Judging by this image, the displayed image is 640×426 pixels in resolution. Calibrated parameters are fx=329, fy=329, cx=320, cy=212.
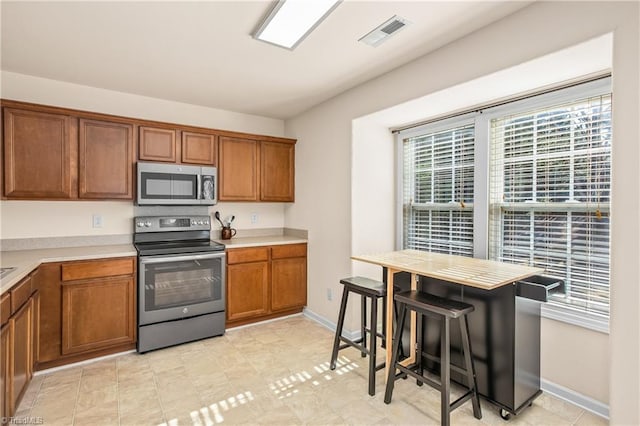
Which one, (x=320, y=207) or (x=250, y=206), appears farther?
(x=250, y=206)

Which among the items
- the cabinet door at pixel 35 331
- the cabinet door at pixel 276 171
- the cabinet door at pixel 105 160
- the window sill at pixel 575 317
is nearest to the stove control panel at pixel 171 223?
the cabinet door at pixel 105 160

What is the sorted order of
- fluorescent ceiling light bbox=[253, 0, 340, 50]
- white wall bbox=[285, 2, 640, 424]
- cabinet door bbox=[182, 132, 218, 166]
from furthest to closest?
1. cabinet door bbox=[182, 132, 218, 166]
2. fluorescent ceiling light bbox=[253, 0, 340, 50]
3. white wall bbox=[285, 2, 640, 424]

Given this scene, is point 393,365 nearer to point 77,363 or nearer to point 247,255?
point 247,255

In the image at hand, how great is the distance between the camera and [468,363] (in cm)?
205

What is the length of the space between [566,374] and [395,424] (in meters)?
1.24

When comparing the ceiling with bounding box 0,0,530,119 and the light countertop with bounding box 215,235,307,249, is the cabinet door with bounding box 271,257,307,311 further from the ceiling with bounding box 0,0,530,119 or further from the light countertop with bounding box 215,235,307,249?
the ceiling with bounding box 0,0,530,119

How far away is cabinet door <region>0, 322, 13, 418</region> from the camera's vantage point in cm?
175

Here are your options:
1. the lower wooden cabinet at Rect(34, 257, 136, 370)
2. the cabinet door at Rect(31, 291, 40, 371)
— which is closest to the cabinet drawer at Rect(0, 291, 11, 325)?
the cabinet door at Rect(31, 291, 40, 371)

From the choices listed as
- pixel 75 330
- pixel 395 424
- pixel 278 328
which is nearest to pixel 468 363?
pixel 395 424

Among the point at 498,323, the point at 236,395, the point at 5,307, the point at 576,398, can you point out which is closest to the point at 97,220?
the point at 5,307

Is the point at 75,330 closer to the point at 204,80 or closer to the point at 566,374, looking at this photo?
the point at 204,80

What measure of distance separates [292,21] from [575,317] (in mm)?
2672

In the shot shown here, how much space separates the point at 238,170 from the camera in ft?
12.5

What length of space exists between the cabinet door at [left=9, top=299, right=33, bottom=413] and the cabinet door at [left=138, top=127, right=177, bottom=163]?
158 cm
